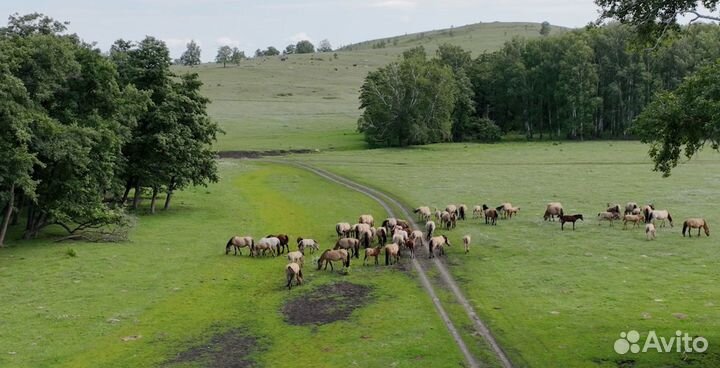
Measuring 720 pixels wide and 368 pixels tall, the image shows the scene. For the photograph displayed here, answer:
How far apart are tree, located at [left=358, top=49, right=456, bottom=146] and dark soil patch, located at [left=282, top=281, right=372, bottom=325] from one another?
251 ft

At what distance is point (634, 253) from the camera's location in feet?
110

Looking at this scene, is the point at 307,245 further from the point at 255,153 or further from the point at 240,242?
the point at 255,153

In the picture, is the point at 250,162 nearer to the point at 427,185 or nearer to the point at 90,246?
the point at 427,185

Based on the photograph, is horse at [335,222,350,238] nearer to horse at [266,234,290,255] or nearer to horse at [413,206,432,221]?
horse at [266,234,290,255]

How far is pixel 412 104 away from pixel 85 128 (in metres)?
72.9

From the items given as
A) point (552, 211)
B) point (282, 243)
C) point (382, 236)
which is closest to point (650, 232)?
point (552, 211)

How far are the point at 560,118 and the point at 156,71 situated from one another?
88.1 metres

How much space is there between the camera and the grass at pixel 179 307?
21.2 meters

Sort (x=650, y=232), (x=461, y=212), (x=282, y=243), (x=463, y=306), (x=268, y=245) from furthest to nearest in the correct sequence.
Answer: (x=461, y=212)
(x=650, y=232)
(x=282, y=243)
(x=268, y=245)
(x=463, y=306)

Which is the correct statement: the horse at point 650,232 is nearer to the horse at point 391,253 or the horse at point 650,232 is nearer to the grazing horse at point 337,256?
the horse at point 391,253

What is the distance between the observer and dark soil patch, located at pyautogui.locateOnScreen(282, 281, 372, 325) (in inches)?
974

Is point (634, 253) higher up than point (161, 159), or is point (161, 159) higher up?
point (161, 159)

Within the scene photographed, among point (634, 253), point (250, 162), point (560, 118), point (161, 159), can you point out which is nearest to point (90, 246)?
point (161, 159)

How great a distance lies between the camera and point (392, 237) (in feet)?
122
